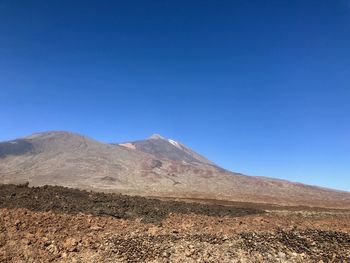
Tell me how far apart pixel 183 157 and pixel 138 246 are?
101 m

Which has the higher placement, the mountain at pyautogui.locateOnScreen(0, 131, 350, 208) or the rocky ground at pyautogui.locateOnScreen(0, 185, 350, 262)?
the mountain at pyautogui.locateOnScreen(0, 131, 350, 208)

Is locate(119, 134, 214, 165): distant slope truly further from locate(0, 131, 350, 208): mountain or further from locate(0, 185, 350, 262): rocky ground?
locate(0, 185, 350, 262): rocky ground

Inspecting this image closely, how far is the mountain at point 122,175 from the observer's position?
52.3 m

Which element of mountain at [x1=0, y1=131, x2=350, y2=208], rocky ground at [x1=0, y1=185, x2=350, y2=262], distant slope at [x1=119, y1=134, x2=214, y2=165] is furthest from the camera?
distant slope at [x1=119, y1=134, x2=214, y2=165]

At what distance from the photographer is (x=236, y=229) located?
11.0m

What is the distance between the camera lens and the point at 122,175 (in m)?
62.9

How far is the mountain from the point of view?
52253mm

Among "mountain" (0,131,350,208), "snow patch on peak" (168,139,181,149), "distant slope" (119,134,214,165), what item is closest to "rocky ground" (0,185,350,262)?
"mountain" (0,131,350,208)

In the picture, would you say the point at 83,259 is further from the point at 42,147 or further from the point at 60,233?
the point at 42,147

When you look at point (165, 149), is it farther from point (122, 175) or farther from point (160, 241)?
point (160, 241)

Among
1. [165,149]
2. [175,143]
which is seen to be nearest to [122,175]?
[165,149]

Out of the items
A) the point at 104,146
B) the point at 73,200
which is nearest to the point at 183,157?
the point at 104,146

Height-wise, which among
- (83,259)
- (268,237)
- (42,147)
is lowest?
(83,259)

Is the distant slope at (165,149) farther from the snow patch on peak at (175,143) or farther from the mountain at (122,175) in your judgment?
the mountain at (122,175)
